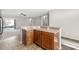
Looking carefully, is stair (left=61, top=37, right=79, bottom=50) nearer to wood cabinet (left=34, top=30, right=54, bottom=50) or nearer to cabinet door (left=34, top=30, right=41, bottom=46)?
wood cabinet (left=34, top=30, right=54, bottom=50)

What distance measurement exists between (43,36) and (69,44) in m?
0.44

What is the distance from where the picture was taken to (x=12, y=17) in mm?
1428

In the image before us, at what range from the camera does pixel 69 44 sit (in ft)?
4.51

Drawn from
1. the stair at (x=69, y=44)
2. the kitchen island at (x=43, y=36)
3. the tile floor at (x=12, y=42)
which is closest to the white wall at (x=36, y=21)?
the kitchen island at (x=43, y=36)

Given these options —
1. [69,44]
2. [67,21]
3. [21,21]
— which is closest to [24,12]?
[21,21]

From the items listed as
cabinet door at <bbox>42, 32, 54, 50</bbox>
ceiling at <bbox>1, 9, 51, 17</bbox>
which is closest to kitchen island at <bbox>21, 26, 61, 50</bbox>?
cabinet door at <bbox>42, 32, 54, 50</bbox>

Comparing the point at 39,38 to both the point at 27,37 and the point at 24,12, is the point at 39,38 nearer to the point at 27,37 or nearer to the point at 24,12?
the point at 27,37

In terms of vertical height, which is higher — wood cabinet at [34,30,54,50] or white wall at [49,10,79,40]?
white wall at [49,10,79,40]

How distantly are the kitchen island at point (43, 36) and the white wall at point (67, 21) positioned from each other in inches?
3.8

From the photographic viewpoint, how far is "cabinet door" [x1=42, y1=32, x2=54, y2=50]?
144 cm

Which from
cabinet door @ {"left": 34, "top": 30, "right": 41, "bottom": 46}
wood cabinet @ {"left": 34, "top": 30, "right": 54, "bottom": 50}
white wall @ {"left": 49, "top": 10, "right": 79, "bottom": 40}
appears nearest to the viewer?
white wall @ {"left": 49, "top": 10, "right": 79, "bottom": 40}
